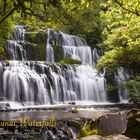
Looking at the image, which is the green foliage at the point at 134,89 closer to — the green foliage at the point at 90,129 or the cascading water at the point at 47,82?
the cascading water at the point at 47,82

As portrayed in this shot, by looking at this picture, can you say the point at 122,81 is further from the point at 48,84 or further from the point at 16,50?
the point at 16,50

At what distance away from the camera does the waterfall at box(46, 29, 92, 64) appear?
1289 inches

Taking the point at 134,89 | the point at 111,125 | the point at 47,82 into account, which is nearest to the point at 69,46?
the point at 47,82

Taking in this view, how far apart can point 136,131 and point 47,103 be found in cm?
1605

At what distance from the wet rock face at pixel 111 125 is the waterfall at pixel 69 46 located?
22478 millimetres

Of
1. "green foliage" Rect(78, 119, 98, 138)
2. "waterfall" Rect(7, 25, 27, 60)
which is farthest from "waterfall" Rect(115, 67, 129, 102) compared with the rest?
"green foliage" Rect(78, 119, 98, 138)

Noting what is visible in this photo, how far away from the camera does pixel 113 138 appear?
831 cm

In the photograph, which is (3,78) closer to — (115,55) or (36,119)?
(115,55)

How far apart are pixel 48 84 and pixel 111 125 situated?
1629cm

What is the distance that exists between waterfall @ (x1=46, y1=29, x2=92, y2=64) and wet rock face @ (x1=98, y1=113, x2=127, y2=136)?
2248cm

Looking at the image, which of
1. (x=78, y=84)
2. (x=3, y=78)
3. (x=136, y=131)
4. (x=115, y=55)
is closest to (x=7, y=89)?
(x=3, y=78)

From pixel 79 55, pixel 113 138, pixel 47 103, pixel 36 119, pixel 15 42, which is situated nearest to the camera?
pixel 113 138

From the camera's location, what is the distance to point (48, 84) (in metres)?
25.7

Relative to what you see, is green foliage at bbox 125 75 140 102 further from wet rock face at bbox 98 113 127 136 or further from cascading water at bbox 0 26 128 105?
wet rock face at bbox 98 113 127 136
